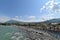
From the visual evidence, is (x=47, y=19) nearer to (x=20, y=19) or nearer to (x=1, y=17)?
(x=20, y=19)

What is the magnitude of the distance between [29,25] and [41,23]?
50 centimetres

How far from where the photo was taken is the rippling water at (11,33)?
514 centimetres

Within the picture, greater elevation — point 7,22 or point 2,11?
point 2,11

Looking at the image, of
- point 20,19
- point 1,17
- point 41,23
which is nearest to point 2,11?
point 1,17

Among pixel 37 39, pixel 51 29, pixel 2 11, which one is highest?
pixel 2 11

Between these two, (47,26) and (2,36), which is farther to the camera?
(47,26)

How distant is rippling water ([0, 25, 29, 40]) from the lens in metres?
5.14

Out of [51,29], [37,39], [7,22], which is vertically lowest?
[37,39]

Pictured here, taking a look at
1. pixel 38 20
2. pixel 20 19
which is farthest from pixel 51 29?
pixel 20 19

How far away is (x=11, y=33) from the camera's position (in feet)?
17.4

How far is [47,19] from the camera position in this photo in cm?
562

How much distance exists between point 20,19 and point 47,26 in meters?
1.16

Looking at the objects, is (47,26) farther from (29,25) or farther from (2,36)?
(2,36)

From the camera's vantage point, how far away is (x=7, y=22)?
5535 mm
